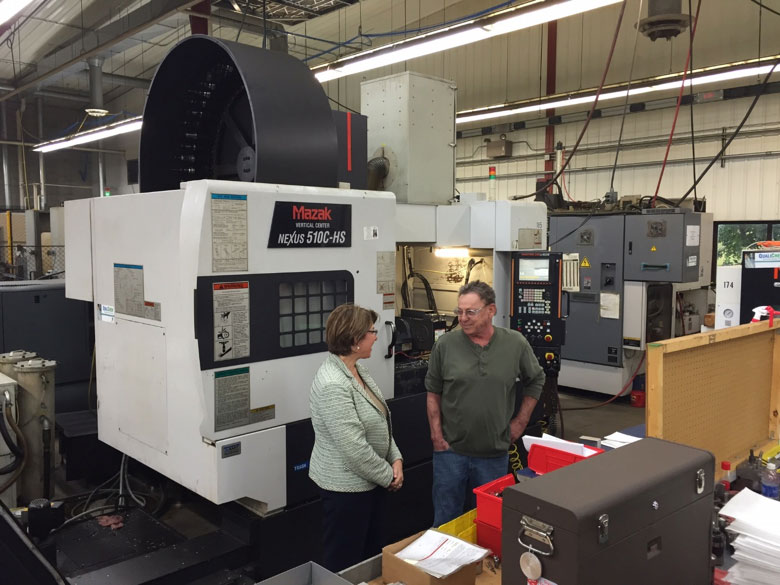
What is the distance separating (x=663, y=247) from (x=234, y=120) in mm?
4287

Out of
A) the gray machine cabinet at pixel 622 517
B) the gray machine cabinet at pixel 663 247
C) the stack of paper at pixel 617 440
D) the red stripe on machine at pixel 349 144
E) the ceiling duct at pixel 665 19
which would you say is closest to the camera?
the gray machine cabinet at pixel 622 517

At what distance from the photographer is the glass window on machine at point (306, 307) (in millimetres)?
2336

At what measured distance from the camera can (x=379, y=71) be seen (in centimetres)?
1051

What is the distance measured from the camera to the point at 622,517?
3.40 feet

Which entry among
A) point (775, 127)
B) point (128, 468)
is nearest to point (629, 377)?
point (775, 127)

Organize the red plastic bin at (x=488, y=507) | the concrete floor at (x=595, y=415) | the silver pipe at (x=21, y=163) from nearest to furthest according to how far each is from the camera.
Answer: the red plastic bin at (x=488, y=507) < the concrete floor at (x=595, y=415) < the silver pipe at (x=21, y=163)

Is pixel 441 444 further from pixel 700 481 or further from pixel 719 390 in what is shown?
pixel 700 481

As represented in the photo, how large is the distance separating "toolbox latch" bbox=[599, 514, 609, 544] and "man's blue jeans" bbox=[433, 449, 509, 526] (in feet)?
5.15

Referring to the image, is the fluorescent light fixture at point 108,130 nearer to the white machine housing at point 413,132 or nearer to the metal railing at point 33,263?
the metal railing at point 33,263

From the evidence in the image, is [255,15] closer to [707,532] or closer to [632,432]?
[632,432]

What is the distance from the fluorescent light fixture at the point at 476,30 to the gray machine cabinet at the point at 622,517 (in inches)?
112

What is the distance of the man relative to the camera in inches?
97.9

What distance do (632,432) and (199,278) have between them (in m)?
1.65

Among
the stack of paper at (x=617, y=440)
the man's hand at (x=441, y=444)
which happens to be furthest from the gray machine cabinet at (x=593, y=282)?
the stack of paper at (x=617, y=440)
